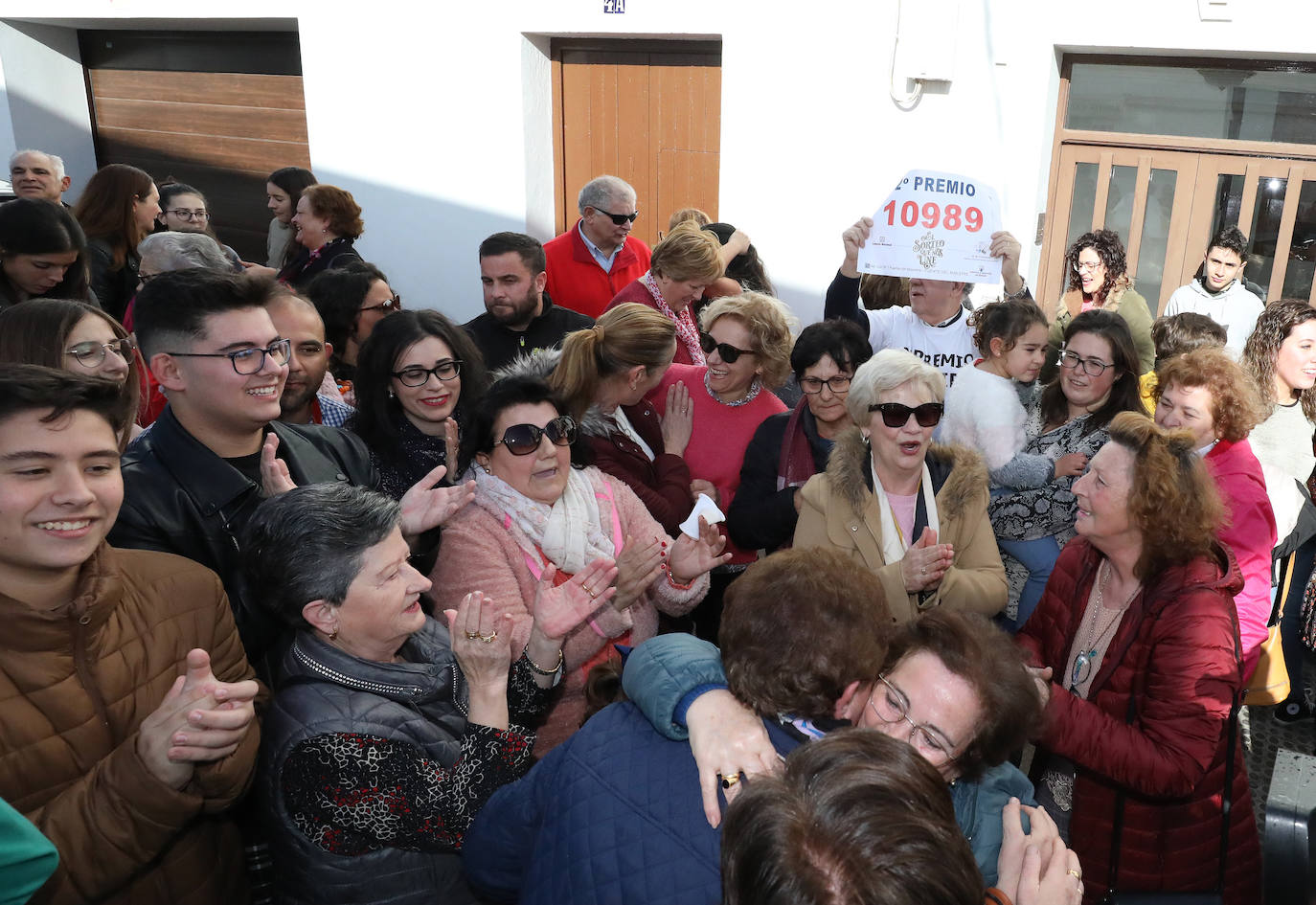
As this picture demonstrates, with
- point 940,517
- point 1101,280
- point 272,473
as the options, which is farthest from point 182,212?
point 1101,280

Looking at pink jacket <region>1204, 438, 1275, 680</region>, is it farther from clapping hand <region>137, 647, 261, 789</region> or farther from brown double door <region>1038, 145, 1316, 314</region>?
brown double door <region>1038, 145, 1316, 314</region>

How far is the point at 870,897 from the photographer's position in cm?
107

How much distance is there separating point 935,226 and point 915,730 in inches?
118

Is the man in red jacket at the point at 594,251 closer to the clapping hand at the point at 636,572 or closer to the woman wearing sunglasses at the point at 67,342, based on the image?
the woman wearing sunglasses at the point at 67,342

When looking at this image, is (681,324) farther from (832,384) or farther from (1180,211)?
(1180,211)

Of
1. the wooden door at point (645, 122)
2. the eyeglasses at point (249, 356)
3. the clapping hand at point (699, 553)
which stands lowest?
the clapping hand at point (699, 553)

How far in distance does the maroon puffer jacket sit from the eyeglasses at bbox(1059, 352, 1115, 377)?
1.14 meters

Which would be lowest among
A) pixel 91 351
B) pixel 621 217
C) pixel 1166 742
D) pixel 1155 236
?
pixel 1166 742

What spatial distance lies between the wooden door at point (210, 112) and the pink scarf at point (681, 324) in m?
5.94

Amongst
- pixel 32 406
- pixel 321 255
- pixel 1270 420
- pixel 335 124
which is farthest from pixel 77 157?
pixel 1270 420

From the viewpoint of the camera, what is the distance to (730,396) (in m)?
3.81

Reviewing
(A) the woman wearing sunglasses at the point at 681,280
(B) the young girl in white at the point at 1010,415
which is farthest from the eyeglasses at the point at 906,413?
(A) the woman wearing sunglasses at the point at 681,280

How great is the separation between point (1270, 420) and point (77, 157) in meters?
11.6

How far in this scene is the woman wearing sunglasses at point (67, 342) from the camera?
269cm
